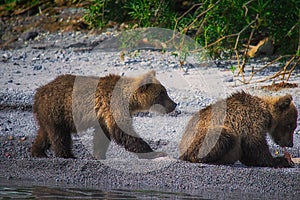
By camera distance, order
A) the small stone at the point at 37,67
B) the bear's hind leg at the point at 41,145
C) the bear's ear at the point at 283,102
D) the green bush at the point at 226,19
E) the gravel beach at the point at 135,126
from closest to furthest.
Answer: the gravel beach at the point at 135,126 < the bear's ear at the point at 283,102 < the bear's hind leg at the point at 41,145 < the green bush at the point at 226,19 < the small stone at the point at 37,67

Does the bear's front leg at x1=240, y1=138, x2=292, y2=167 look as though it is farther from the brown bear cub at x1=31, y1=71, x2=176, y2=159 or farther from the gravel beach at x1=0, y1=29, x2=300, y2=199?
the brown bear cub at x1=31, y1=71, x2=176, y2=159

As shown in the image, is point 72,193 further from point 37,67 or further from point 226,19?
point 37,67

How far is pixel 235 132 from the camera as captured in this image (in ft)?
25.6

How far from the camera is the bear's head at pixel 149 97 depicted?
8883mm

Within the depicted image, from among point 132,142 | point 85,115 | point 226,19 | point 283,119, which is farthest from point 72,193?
point 226,19

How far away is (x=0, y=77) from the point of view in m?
13.5

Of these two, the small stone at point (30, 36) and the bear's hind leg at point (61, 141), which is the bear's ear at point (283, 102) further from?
the small stone at point (30, 36)

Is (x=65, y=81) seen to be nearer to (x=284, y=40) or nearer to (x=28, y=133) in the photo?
(x=28, y=133)

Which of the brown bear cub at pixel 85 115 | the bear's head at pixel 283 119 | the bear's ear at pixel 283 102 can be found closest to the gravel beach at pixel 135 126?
the brown bear cub at pixel 85 115

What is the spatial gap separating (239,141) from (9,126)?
4.23m

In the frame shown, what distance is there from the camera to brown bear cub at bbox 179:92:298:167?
7738mm

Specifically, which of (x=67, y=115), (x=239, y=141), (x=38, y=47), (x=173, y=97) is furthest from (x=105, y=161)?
(x=38, y=47)

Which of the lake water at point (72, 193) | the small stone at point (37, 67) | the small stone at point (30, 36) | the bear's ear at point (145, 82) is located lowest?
the small stone at point (30, 36)

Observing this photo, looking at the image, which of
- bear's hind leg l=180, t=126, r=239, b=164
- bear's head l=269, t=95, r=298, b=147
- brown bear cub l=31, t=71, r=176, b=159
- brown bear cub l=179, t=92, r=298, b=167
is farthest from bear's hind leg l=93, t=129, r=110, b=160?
bear's head l=269, t=95, r=298, b=147
